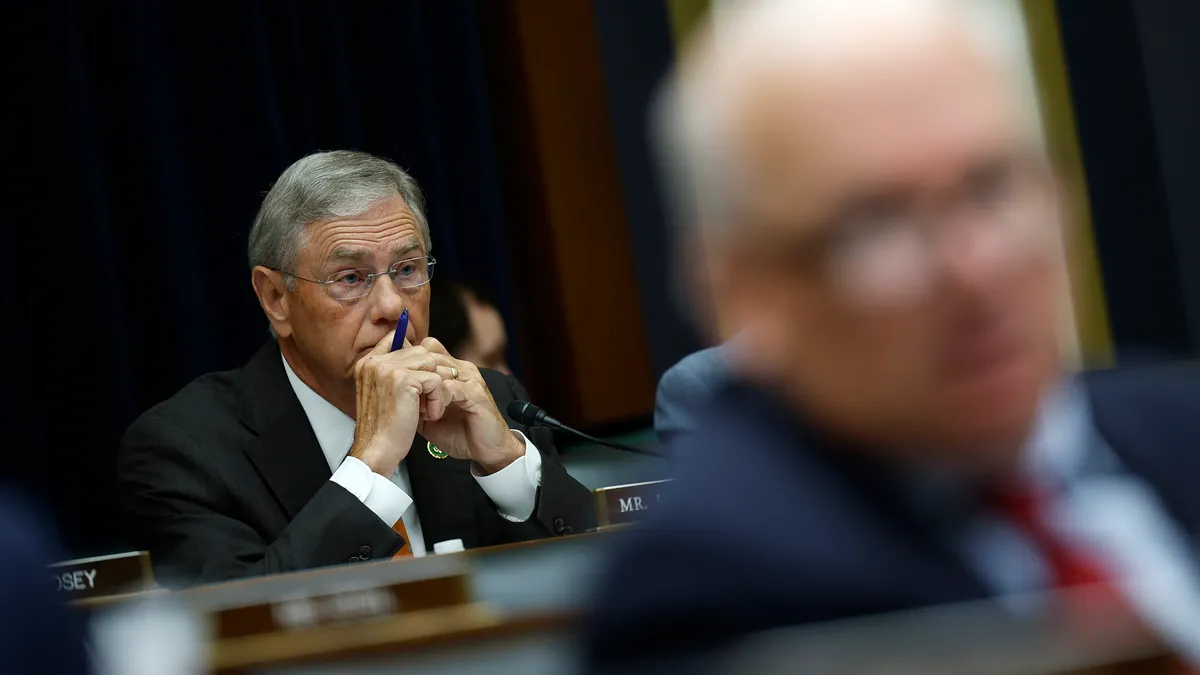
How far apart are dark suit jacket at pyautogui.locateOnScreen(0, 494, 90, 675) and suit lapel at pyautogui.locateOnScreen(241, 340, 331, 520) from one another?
1444 mm

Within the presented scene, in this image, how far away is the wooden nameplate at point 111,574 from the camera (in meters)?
1.43

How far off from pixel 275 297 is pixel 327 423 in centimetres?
27

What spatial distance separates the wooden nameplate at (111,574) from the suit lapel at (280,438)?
0.59 meters

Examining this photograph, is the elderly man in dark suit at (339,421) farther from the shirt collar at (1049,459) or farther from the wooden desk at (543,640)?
the shirt collar at (1049,459)

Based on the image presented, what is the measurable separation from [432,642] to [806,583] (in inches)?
13.7

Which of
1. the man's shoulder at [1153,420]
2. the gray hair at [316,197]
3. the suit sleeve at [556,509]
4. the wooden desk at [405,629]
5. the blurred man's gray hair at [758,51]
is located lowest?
the suit sleeve at [556,509]

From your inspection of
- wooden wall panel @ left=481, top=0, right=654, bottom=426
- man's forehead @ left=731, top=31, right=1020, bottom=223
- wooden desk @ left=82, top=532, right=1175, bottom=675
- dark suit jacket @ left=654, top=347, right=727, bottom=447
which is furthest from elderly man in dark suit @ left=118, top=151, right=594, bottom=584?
wooden wall panel @ left=481, top=0, right=654, bottom=426

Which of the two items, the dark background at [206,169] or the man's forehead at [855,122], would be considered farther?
the dark background at [206,169]

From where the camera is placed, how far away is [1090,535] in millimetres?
553

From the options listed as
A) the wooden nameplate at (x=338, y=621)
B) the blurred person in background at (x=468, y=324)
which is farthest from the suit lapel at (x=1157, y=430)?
the blurred person in background at (x=468, y=324)

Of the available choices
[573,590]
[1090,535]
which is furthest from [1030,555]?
[573,590]

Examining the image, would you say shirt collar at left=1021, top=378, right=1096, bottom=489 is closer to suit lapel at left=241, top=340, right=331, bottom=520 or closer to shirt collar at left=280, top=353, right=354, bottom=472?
suit lapel at left=241, top=340, right=331, bottom=520

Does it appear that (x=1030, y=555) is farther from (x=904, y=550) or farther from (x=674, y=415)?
(x=674, y=415)

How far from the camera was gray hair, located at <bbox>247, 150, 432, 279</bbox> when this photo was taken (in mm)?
2264
